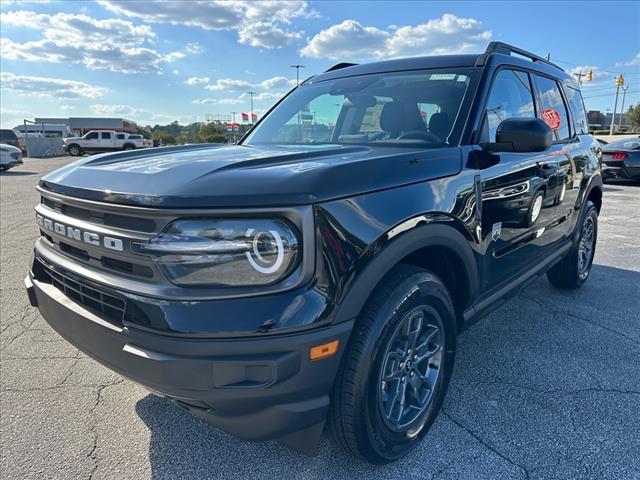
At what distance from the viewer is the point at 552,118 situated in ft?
12.4

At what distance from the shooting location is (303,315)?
1671 mm

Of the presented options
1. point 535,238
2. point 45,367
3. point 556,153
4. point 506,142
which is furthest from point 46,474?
point 556,153

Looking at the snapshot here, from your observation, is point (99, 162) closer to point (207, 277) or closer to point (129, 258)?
point (129, 258)

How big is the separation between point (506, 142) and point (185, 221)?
184cm

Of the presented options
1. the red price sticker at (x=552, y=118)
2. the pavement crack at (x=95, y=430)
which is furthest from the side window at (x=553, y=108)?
the pavement crack at (x=95, y=430)

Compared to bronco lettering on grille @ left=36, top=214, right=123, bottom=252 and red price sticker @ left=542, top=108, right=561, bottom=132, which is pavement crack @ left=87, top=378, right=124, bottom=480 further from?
red price sticker @ left=542, top=108, right=561, bottom=132

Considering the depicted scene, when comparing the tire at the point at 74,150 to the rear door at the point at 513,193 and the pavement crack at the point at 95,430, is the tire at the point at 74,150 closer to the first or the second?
the pavement crack at the point at 95,430

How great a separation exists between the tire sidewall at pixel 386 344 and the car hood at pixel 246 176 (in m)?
0.49

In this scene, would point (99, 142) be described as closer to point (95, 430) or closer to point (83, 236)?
point (95, 430)

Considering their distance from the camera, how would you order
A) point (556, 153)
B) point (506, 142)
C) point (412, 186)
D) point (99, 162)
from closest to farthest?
point (412, 186) < point (99, 162) < point (506, 142) < point (556, 153)

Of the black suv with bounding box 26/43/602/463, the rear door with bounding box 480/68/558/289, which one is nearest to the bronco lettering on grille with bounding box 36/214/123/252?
the black suv with bounding box 26/43/602/463

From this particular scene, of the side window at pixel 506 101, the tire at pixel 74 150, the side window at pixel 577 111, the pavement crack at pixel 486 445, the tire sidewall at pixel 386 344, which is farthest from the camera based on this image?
the tire at pixel 74 150

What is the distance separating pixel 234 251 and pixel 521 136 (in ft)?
5.65

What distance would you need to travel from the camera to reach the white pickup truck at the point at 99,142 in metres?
37.4
